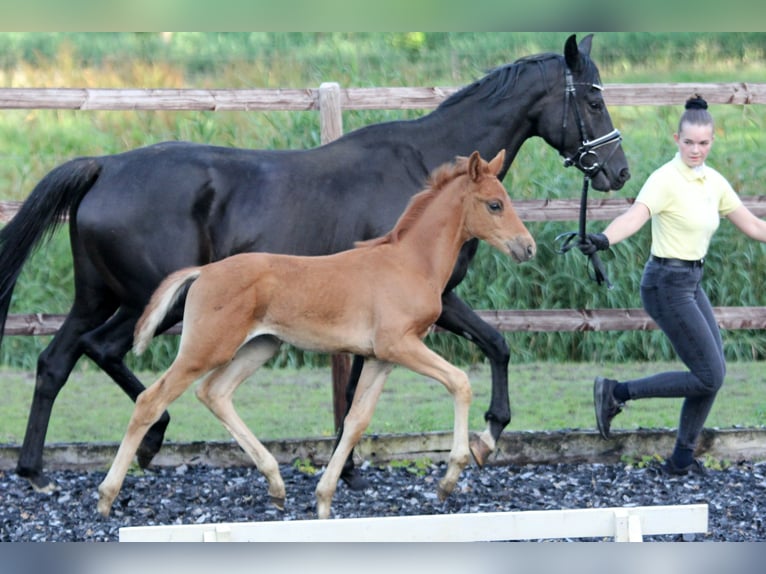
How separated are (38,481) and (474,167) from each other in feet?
9.07

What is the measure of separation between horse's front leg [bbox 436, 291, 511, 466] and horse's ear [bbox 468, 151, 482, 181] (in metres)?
0.93

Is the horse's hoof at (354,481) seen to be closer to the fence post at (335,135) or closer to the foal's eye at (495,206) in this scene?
the fence post at (335,135)

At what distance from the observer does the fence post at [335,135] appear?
6504mm

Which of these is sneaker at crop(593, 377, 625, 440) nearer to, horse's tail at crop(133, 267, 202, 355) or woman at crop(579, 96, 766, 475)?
woman at crop(579, 96, 766, 475)

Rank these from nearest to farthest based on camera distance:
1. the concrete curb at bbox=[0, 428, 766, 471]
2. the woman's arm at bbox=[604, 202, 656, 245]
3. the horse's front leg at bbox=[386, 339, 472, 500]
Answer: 1. the horse's front leg at bbox=[386, 339, 472, 500]
2. the woman's arm at bbox=[604, 202, 656, 245]
3. the concrete curb at bbox=[0, 428, 766, 471]

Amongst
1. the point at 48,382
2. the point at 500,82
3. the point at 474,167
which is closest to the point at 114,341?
the point at 48,382

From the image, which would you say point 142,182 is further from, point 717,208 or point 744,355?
point 744,355

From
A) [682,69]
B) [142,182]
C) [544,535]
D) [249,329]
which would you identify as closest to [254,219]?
[142,182]

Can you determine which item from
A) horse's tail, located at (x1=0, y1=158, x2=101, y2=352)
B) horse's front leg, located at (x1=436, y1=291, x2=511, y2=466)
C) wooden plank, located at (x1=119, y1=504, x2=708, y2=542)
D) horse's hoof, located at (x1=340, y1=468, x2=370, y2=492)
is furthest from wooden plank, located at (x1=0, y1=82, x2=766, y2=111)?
wooden plank, located at (x1=119, y1=504, x2=708, y2=542)

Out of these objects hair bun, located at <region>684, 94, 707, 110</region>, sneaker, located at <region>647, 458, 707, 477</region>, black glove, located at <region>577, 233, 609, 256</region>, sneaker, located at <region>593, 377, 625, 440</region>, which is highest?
hair bun, located at <region>684, 94, 707, 110</region>

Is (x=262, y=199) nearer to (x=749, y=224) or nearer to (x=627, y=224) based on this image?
(x=627, y=224)

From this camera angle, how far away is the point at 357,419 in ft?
16.9

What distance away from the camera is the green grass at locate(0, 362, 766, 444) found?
25.4 ft

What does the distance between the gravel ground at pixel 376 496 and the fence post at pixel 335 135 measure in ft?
1.37
